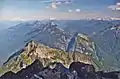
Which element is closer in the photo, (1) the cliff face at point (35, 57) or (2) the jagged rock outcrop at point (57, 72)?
(2) the jagged rock outcrop at point (57, 72)

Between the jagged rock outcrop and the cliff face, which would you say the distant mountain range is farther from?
the jagged rock outcrop

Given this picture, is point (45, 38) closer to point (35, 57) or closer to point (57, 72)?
Result: point (35, 57)

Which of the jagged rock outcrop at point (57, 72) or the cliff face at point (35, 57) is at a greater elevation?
the cliff face at point (35, 57)

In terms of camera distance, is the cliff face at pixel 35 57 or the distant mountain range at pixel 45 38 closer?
the distant mountain range at pixel 45 38

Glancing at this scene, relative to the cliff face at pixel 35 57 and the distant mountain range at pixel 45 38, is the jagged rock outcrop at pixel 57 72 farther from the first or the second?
the distant mountain range at pixel 45 38

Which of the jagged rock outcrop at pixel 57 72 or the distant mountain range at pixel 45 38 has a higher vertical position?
the distant mountain range at pixel 45 38

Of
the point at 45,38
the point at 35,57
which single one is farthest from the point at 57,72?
the point at 45,38

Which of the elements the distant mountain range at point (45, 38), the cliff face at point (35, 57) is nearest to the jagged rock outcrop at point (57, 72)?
the cliff face at point (35, 57)

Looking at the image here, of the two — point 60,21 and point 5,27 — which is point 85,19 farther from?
point 5,27
